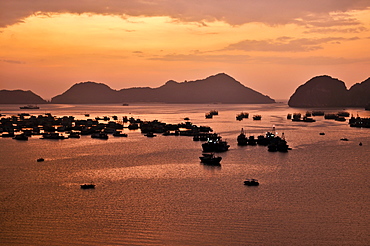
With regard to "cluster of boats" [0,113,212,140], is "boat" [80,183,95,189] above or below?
below

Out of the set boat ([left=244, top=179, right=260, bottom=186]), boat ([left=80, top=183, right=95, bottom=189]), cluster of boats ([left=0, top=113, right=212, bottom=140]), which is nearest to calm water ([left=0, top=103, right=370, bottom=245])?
boat ([left=80, top=183, right=95, bottom=189])

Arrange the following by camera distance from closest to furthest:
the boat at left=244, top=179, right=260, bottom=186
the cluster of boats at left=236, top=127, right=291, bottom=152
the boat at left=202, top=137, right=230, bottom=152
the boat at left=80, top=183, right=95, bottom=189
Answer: the boat at left=80, top=183, right=95, bottom=189 < the boat at left=244, top=179, right=260, bottom=186 < the boat at left=202, top=137, right=230, bottom=152 < the cluster of boats at left=236, top=127, right=291, bottom=152

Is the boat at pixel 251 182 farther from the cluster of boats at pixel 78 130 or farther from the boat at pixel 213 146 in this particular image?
the cluster of boats at pixel 78 130

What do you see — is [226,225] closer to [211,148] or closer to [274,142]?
[211,148]

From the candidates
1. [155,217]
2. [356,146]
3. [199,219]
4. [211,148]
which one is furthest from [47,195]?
[356,146]

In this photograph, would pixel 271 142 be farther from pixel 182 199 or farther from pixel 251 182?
pixel 182 199

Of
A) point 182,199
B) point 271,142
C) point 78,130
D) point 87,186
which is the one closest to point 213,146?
point 271,142

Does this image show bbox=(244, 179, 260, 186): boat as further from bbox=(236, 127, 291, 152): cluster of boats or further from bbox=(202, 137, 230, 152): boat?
bbox=(236, 127, 291, 152): cluster of boats

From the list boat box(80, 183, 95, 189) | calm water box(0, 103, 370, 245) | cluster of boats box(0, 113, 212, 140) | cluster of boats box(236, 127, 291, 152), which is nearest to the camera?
calm water box(0, 103, 370, 245)
